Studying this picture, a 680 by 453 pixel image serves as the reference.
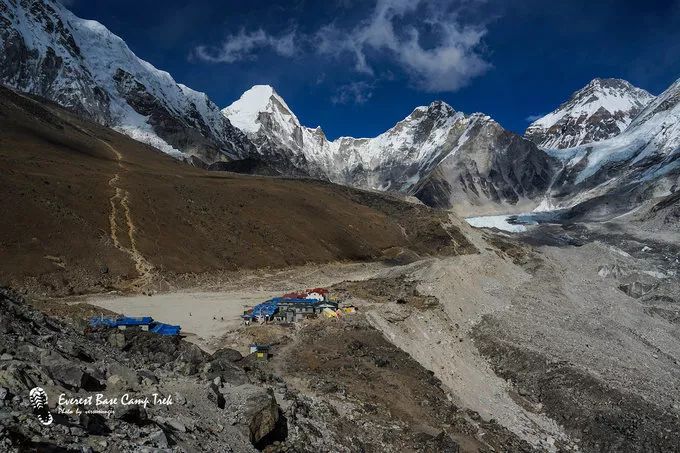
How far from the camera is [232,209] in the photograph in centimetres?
6031

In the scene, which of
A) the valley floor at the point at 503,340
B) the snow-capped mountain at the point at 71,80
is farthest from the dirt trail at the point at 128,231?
the snow-capped mountain at the point at 71,80

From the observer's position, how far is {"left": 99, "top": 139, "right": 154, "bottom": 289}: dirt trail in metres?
40.2

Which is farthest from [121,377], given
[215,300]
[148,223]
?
[148,223]

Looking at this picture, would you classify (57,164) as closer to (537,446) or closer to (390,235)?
(390,235)

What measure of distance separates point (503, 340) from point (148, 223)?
33.3 meters

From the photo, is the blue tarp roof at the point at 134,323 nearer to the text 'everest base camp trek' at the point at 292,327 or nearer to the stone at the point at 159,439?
the text 'everest base camp trek' at the point at 292,327

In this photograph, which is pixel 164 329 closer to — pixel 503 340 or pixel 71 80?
pixel 503 340

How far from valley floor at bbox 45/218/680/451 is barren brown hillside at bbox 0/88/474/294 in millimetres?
4352

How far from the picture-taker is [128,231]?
45969mm

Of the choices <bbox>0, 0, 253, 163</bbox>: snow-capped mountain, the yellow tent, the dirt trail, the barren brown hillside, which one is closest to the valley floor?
the yellow tent

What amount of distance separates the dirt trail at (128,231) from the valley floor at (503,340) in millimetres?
3476

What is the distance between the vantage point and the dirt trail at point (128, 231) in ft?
132

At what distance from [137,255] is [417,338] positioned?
2454 centimetres

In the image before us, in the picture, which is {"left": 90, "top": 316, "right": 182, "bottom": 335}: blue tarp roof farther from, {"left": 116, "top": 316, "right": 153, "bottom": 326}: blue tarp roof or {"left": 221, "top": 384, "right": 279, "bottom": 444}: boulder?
{"left": 221, "top": 384, "right": 279, "bottom": 444}: boulder
